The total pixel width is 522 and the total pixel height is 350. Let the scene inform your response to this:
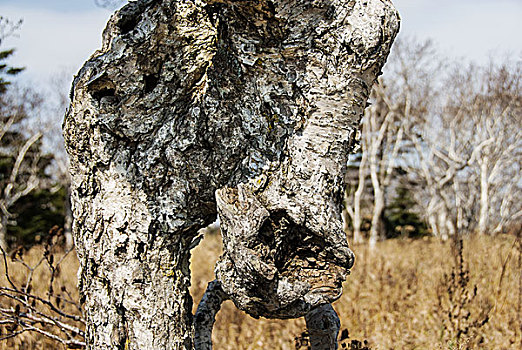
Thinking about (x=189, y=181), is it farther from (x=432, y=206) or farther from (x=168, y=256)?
(x=432, y=206)

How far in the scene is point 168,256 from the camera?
1973 millimetres

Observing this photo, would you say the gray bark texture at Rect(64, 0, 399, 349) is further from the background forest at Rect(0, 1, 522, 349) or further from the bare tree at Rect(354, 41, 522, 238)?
the bare tree at Rect(354, 41, 522, 238)

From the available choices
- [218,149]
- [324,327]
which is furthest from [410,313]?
[218,149]

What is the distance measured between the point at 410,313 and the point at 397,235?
14.6 meters

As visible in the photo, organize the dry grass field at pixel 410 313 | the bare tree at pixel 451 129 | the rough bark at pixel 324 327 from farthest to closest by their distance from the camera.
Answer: the bare tree at pixel 451 129
the dry grass field at pixel 410 313
the rough bark at pixel 324 327

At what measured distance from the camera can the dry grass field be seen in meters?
3.92

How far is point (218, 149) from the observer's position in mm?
1886

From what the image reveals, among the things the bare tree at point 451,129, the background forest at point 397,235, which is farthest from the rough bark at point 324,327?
the bare tree at point 451,129

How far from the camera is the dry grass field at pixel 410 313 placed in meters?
3.92

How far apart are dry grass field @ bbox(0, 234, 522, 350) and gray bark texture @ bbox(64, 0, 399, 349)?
143 cm

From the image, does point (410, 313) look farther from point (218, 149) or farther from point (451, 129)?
point (451, 129)

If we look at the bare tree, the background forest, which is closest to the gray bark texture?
the background forest

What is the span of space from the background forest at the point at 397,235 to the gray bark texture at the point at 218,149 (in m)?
0.37

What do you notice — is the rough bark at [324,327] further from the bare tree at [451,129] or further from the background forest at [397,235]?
the bare tree at [451,129]
